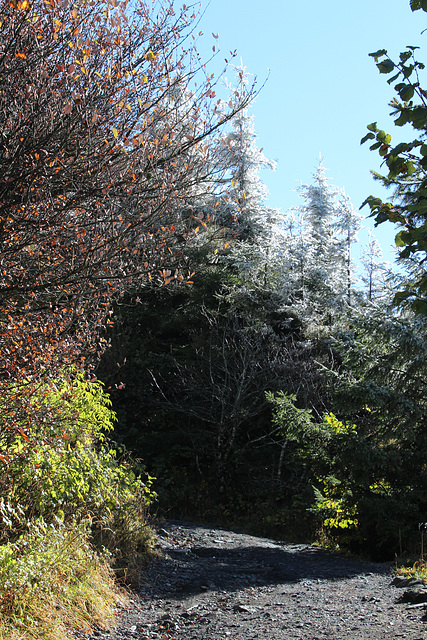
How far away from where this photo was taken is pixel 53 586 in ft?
12.8

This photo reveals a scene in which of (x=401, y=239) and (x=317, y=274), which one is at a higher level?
(x=317, y=274)

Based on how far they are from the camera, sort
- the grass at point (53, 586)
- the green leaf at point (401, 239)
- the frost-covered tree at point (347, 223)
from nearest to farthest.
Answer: the green leaf at point (401, 239) → the grass at point (53, 586) → the frost-covered tree at point (347, 223)

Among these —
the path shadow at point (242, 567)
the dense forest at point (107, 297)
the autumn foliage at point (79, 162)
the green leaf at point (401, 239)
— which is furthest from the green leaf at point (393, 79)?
the path shadow at point (242, 567)

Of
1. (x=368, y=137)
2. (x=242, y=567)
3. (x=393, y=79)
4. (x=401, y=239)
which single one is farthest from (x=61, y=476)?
(x=393, y=79)

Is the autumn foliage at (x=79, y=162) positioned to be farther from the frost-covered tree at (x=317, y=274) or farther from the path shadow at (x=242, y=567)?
the frost-covered tree at (x=317, y=274)

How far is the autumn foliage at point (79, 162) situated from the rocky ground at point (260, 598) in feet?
7.54

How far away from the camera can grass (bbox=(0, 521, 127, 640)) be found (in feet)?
11.3

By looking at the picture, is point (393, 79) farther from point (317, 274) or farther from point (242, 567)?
point (317, 274)

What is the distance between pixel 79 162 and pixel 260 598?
4376 mm

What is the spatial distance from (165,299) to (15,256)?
11.6 meters

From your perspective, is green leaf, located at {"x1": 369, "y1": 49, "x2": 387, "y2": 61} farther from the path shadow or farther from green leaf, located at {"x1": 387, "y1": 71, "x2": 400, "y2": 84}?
the path shadow

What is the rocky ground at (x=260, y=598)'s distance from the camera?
4.18 m

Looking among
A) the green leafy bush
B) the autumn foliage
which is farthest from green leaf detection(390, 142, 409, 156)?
the green leafy bush

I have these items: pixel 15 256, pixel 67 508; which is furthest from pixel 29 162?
pixel 67 508
